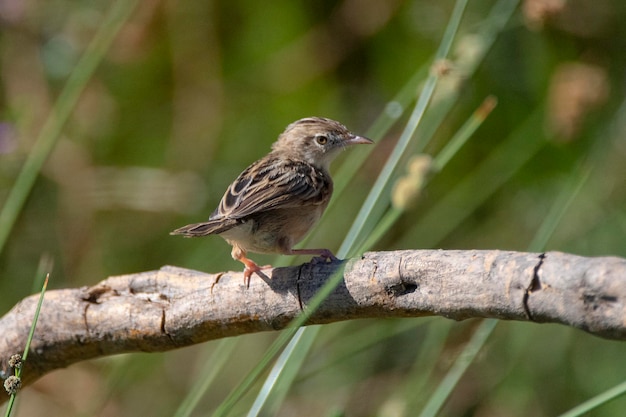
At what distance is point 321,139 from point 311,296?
232 cm

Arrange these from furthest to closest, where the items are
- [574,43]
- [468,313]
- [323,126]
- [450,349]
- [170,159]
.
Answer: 1. [170,159]
2. [574,43]
3. [450,349]
4. [323,126]
5. [468,313]

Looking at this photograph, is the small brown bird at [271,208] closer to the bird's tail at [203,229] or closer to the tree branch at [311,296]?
the bird's tail at [203,229]

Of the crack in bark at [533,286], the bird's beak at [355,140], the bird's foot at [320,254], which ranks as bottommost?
the crack in bark at [533,286]

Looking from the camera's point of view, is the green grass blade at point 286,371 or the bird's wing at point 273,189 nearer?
the green grass blade at point 286,371

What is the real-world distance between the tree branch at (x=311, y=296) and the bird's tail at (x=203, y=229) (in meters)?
0.20

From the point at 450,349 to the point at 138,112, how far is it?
3742 mm

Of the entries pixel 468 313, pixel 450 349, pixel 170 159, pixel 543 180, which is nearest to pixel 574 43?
pixel 543 180

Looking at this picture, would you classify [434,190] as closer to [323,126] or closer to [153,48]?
[323,126]

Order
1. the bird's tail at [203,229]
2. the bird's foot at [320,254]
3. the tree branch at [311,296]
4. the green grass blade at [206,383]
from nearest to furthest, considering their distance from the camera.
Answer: the tree branch at [311,296]
the green grass blade at [206,383]
the bird's foot at [320,254]
the bird's tail at [203,229]


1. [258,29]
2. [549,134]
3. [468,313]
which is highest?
[258,29]

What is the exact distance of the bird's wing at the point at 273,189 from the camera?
4344mm

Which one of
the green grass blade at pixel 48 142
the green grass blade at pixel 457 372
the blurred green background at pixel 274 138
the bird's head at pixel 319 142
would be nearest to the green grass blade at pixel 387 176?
the green grass blade at pixel 457 372

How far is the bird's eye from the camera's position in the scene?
17.9 feet

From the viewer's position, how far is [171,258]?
24.2ft
